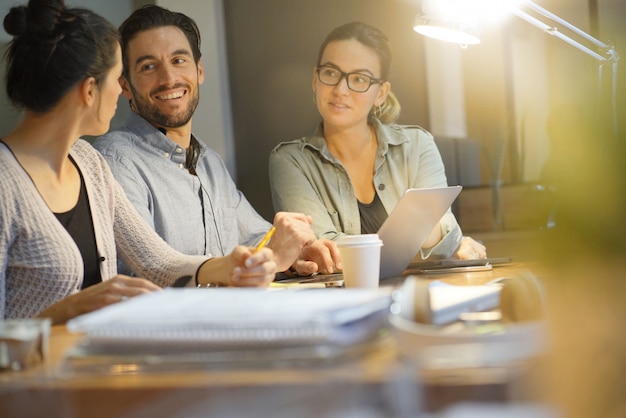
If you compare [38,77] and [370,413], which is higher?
[38,77]

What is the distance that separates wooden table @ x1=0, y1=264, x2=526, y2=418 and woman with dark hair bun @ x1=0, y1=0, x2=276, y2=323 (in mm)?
769

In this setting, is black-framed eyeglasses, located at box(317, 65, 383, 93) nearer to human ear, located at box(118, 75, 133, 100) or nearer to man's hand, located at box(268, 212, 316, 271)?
human ear, located at box(118, 75, 133, 100)

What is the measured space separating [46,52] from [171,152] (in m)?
0.75

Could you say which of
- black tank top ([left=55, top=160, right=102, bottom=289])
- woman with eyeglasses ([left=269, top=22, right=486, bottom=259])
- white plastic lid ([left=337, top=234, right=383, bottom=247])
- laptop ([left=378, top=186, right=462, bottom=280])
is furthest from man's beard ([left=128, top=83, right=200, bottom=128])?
white plastic lid ([left=337, top=234, right=383, bottom=247])

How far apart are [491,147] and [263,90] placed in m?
0.89

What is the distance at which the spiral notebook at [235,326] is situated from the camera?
0.65 metres

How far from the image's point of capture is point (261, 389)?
1.93 feet

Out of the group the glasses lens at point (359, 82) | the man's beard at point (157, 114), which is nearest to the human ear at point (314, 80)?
the glasses lens at point (359, 82)

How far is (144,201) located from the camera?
220 centimetres

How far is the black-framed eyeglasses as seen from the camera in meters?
2.74

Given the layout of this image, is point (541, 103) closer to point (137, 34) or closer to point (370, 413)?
point (137, 34)

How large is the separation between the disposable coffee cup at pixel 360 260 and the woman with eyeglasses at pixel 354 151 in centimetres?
122

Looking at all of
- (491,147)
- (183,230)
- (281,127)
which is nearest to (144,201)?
(183,230)

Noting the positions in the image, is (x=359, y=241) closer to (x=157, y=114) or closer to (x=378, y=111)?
(x=157, y=114)
